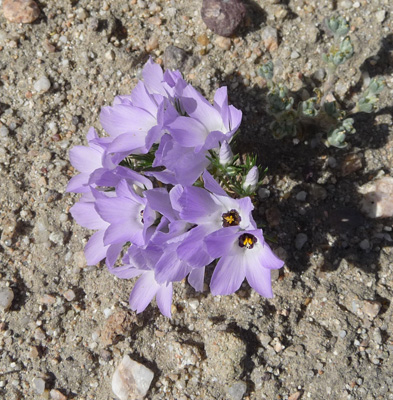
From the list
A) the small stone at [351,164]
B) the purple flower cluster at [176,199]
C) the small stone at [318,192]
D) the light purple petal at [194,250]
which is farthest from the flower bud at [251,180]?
the small stone at [351,164]

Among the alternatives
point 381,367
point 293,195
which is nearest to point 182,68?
point 293,195

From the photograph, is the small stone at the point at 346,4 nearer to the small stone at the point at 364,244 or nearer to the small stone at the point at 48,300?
the small stone at the point at 364,244

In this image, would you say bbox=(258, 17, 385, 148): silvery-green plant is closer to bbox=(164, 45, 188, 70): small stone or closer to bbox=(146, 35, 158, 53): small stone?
bbox=(164, 45, 188, 70): small stone

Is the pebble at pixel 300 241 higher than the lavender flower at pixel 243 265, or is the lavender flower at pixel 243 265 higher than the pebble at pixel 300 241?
the lavender flower at pixel 243 265

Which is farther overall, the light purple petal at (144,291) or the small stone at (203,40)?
the small stone at (203,40)

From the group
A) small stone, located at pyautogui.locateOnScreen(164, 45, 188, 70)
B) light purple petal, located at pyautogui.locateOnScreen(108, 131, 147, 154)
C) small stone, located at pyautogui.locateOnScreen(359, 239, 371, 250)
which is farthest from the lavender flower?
small stone, located at pyautogui.locateOnScreen(164, 45, 188, 70)

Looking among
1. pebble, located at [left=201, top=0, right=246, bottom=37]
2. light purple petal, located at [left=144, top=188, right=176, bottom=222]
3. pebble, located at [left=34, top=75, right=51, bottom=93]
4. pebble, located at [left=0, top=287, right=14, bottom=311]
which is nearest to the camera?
light purple petal, located at [left=144, top=188, right=176, bottom=222]
